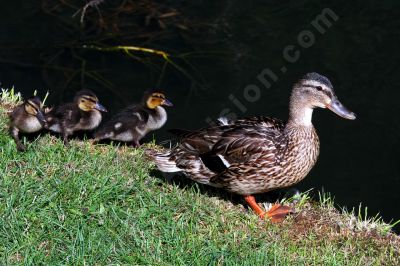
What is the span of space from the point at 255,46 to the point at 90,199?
4627mm

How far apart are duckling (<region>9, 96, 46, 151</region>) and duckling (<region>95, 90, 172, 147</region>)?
0.46 meters

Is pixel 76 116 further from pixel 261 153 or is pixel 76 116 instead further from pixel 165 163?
pixel 261 153

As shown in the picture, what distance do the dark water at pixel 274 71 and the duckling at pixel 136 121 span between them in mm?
1340

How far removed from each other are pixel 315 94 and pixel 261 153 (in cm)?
51

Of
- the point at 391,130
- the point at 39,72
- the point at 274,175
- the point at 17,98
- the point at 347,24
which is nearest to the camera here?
the point at 274,175

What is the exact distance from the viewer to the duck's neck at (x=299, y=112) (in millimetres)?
4793

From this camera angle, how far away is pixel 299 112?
4.81 metres

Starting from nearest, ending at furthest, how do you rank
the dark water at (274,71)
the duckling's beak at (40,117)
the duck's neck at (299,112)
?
1. the duck's neck at (299,112)
2. the duckling's beak at (40,117)
3. the dark water at (274,71)

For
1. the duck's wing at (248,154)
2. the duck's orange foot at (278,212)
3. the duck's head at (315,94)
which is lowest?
the duck's orange foot at (278,212)

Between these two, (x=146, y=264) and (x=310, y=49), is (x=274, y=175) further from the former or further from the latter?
(x=310, y=49)

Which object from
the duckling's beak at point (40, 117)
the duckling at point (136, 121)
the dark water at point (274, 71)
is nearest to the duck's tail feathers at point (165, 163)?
the duckling at point (136, 121)

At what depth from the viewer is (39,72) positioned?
8.12 m

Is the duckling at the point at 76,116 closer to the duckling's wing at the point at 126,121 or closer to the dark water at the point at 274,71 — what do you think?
the duckling's wing at the point at 126,121

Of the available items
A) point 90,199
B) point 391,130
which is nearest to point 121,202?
point 90,199
